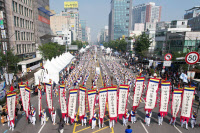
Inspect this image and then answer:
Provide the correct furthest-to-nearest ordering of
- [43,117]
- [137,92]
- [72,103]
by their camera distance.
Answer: [137,92]
[43,117]
[72,103]

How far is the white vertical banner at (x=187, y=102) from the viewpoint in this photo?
1121 cm

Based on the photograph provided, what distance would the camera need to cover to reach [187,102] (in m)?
11.3

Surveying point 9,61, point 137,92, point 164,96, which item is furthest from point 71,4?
point 164,96

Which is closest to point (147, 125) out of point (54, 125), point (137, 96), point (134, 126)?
point (134, 126)

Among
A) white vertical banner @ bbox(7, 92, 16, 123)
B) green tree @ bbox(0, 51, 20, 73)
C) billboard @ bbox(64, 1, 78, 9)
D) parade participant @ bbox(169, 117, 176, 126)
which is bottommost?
parade participant @ bbox(169, 117, 176, 126)

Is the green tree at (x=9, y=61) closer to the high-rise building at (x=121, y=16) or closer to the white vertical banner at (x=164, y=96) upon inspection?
the white vertical banner at (x=164, y=96)

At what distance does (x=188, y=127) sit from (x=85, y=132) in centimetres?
869

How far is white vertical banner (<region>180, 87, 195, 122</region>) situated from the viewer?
11.2 metres

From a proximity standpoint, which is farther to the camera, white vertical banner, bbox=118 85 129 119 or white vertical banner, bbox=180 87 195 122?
white vertical banner, bbox=118 85 129 119

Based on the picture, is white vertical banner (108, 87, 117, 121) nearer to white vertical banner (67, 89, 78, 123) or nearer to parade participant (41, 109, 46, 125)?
white vertical banner (67, 89, 78, 123)

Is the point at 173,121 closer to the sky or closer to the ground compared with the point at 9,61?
closer to the ground

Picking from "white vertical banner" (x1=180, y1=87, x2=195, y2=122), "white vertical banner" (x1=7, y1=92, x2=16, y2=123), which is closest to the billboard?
"white vertical banner" (x1=7, y1=92, x2=16, y2=123)

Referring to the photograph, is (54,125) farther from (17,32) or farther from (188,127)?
(17,32)

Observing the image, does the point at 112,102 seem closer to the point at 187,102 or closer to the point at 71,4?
the point at 187,102
